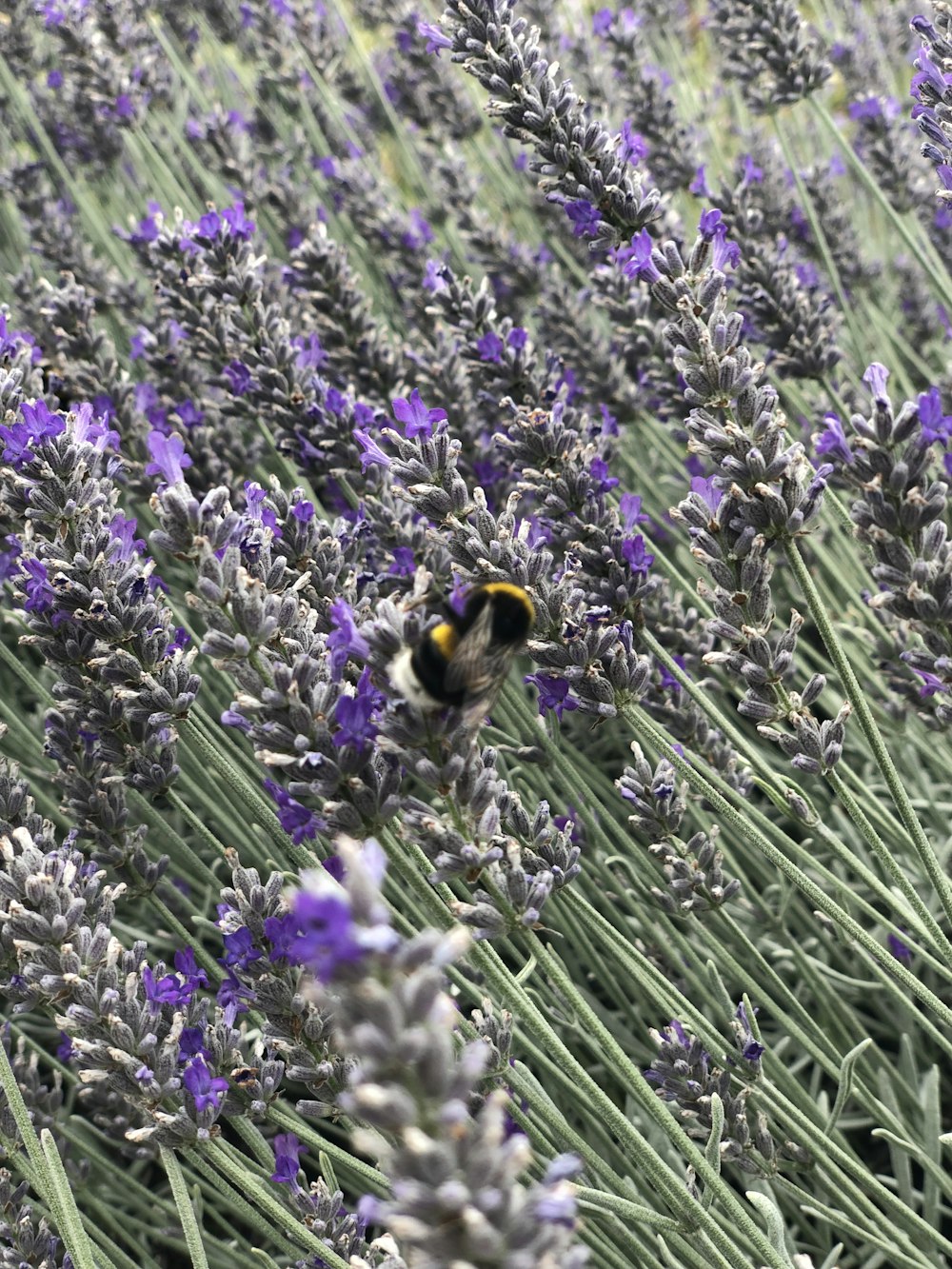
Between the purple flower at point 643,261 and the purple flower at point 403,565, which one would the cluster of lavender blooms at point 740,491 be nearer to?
the purple flower at point 643,261

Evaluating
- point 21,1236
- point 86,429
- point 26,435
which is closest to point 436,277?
point 86,429

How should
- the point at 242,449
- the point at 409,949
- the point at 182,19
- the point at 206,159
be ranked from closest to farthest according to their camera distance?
the point at 409,949
the point at 242,449
the point at 206,159
the point at 182,19

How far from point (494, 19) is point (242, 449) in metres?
1.17

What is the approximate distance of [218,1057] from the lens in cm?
174

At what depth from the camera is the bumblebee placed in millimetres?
1332

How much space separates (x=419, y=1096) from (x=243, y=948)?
83 centimetres

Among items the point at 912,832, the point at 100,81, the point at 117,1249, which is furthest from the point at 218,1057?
the point at 100,81

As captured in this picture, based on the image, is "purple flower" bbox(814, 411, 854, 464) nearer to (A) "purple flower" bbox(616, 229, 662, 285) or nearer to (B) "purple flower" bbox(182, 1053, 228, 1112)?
(A) "purple flower" bbox(616, 229, 662, 285)

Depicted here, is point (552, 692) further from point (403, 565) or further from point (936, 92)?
point (936, 92)

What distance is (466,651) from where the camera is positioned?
4.35 ft

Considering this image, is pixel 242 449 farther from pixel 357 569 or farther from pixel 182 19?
pixel 182 19

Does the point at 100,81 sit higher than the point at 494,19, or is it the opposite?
the point at 100,81

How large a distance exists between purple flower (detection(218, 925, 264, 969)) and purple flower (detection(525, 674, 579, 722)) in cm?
58

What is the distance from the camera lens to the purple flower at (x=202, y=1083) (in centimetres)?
164
